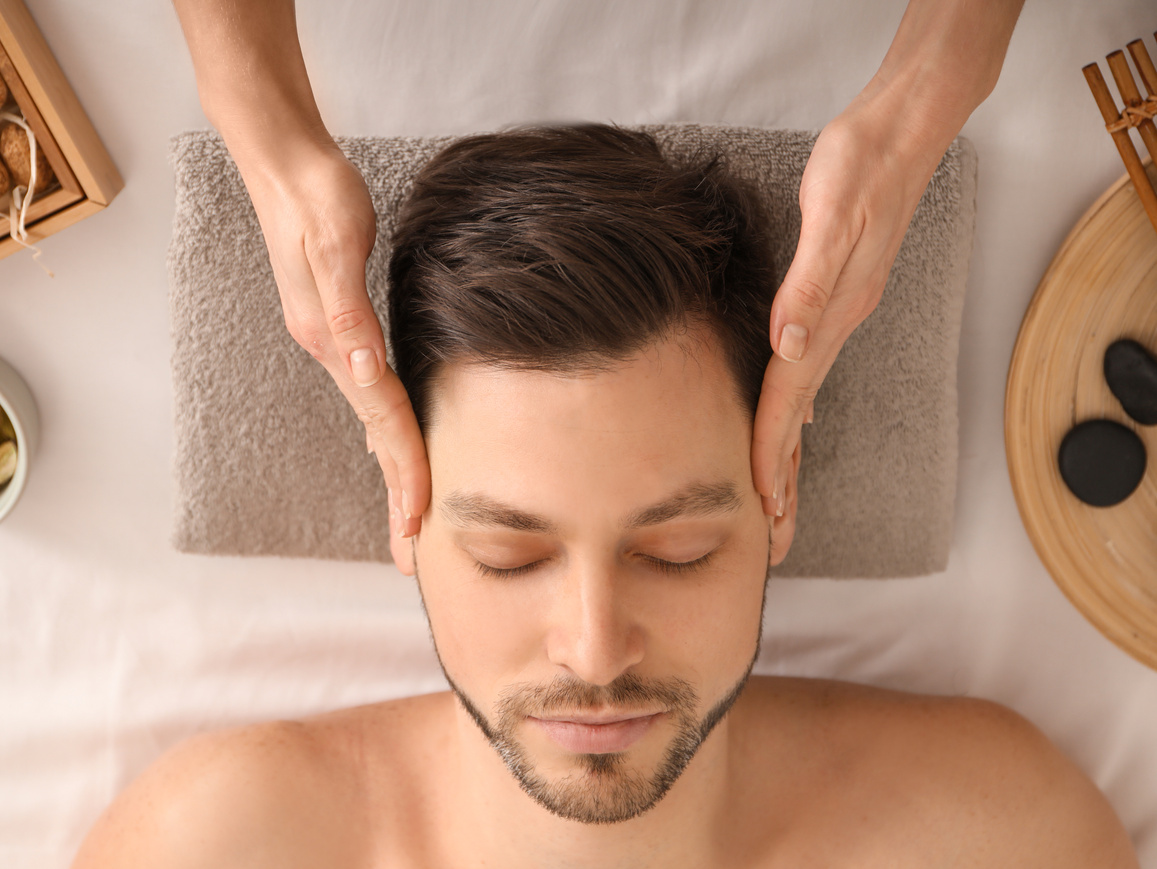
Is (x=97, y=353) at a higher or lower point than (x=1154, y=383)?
higher

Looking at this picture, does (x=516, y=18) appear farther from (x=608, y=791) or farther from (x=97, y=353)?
(x=608, y=791)

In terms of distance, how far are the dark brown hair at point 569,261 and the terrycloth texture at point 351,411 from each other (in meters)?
0.17

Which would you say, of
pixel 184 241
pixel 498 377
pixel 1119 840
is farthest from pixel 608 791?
pixel 184 241

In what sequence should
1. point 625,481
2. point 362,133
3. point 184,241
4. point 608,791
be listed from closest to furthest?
point 625,481, point 608,791, point 184,241, point 362,133

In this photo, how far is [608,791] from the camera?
107 centimetres

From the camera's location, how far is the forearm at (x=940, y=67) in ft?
3.42

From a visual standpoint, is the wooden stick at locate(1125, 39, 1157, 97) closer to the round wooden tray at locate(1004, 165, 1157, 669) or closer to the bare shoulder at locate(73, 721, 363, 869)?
the round wooden tray at locate(1004, 165, 1157, 669)

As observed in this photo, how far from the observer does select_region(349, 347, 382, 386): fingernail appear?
98 cm

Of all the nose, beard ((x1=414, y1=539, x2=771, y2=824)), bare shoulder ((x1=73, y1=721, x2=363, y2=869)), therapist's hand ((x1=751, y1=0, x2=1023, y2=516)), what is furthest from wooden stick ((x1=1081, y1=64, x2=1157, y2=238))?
bare shoulder ((x1=73, y1=721, x2=363, y2=869))

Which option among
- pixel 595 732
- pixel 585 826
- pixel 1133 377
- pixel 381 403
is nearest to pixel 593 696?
pixel 595 732

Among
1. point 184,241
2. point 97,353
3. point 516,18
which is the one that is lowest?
point 97,353

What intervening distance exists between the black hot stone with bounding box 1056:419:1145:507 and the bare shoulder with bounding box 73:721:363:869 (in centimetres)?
118

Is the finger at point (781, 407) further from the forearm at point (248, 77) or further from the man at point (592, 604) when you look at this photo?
the forearm at point (248, 77)

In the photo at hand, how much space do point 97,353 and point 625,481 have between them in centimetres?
99
